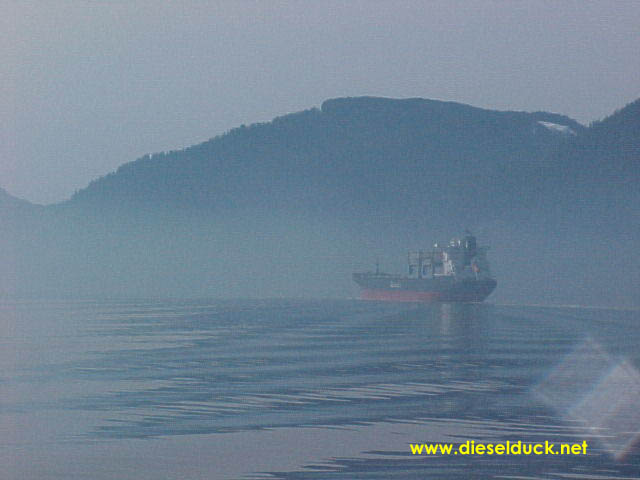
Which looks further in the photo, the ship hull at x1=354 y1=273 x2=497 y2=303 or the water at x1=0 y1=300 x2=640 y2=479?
the ship hull at x1=354 y1=273 x2=497 y2=303

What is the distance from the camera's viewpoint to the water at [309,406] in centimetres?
2055

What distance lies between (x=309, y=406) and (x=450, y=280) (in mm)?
88851

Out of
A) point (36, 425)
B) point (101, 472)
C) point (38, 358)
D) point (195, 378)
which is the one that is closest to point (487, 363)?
point (195, 378)

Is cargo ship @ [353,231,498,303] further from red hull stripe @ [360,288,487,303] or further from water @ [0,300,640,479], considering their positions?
→ water @ [0,300,640,479]

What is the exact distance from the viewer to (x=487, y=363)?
135 feet

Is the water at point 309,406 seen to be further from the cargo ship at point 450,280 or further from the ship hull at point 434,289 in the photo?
the cargo ship at point 450,280

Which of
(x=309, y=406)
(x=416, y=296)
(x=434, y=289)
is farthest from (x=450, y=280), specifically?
(x=309, y=406)

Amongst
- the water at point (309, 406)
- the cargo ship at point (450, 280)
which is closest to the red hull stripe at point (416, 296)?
the cargo ship at point (450, 280)

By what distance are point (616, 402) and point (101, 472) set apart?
1433cm

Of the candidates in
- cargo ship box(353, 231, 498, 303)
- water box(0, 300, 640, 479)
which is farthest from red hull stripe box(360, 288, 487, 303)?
water box(0, 300, 640, 479)

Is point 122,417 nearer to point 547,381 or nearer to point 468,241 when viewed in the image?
point 547,381

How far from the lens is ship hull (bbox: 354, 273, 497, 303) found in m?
115

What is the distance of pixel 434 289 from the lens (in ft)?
386

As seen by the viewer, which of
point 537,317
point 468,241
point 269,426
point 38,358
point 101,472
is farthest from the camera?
point 468,241
